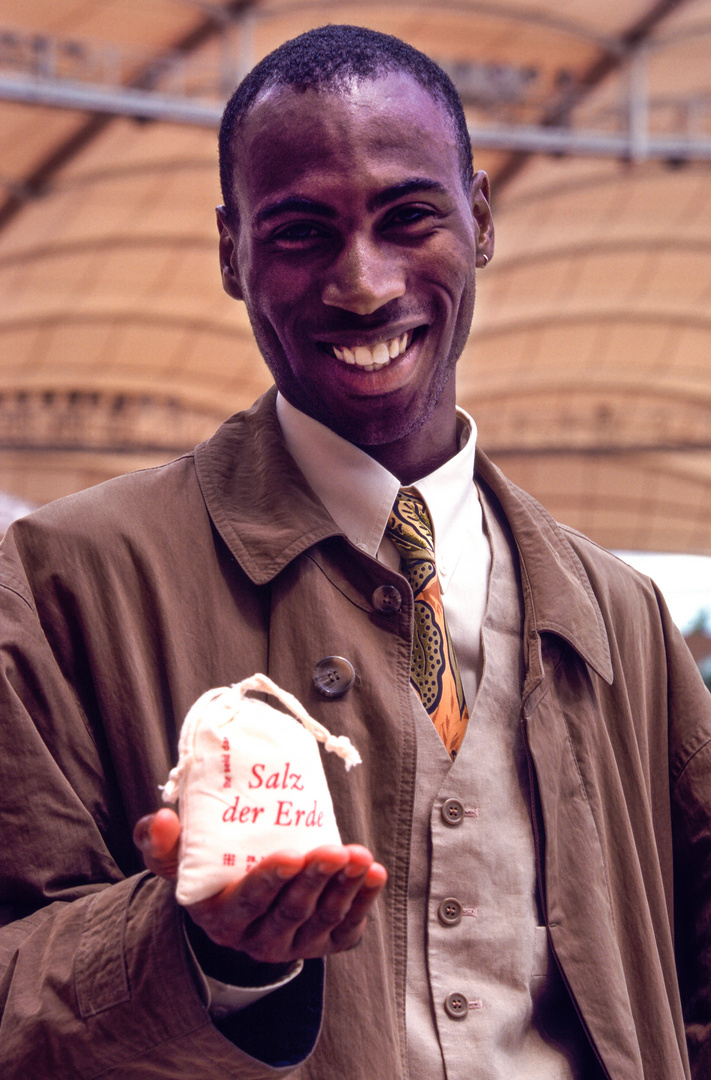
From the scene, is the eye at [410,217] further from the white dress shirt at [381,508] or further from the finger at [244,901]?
the finger at [244,901]

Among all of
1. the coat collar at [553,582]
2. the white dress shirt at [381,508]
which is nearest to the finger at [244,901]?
the white dress shirt at [381,508]

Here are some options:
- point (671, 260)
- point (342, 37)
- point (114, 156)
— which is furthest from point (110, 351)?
point (342, 37)

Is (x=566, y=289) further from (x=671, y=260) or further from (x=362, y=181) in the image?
(x=362, y=181)

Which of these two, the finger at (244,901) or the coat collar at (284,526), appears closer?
the finger at (244,901)

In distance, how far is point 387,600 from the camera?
2039 mm

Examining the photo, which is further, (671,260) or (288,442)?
(671,260)

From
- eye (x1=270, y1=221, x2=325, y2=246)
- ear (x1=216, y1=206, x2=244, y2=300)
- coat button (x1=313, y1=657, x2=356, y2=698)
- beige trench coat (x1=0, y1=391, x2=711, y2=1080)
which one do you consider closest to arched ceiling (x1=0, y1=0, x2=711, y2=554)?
ear (x1=216, y1=206, x2=244, y2=300)

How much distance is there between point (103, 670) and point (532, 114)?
20.1m

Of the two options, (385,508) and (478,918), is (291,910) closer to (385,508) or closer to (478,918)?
(478,918)

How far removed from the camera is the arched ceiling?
18438mm

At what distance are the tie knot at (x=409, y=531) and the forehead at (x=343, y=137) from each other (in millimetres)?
502

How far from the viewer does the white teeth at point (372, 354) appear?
81.2 inches

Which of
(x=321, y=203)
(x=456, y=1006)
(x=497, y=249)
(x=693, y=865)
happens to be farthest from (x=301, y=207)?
(x=497, y=249)

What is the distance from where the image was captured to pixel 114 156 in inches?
819
